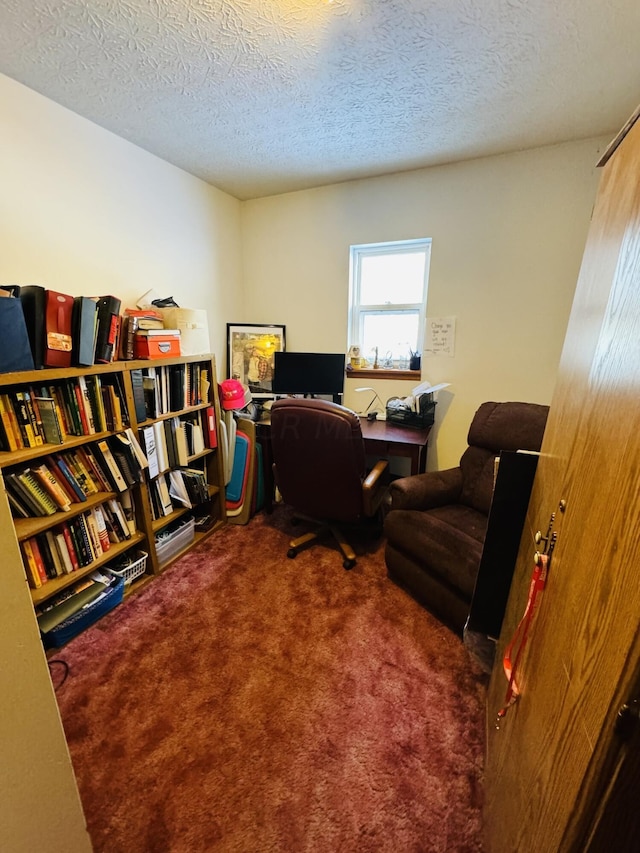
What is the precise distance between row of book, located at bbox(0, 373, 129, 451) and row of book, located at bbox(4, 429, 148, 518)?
11 cm

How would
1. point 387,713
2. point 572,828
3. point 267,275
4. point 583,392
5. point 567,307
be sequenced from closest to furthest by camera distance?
point 572,828
point 583,392
point 387,713
point 567,307
point 267,275

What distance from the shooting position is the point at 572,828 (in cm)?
47

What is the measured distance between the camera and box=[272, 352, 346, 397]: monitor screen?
110 inches

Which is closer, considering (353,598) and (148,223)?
(353,598)

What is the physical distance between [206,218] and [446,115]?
68.4 inches

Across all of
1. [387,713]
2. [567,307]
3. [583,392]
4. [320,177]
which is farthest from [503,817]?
[320,177]

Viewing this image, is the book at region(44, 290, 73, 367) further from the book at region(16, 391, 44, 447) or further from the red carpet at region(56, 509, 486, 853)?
the red carpet at region(56, 509, 486, 853)

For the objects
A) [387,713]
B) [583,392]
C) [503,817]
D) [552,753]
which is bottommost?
[387,713]

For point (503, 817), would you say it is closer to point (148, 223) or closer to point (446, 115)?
point (446, 115)

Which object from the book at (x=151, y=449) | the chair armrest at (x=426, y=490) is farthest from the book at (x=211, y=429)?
the chair armrest at (x=426, y=490)

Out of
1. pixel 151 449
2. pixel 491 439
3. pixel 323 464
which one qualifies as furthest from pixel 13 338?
pixel 491 439

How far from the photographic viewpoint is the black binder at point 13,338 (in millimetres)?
1315

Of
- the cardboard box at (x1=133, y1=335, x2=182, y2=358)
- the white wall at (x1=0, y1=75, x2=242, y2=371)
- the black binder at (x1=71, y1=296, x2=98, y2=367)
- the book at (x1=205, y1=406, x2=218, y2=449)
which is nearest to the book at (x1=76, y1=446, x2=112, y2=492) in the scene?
the black binder at (x1=71, y1=296, x2=98, y2=367)

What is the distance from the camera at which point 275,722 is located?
52.4 inches
